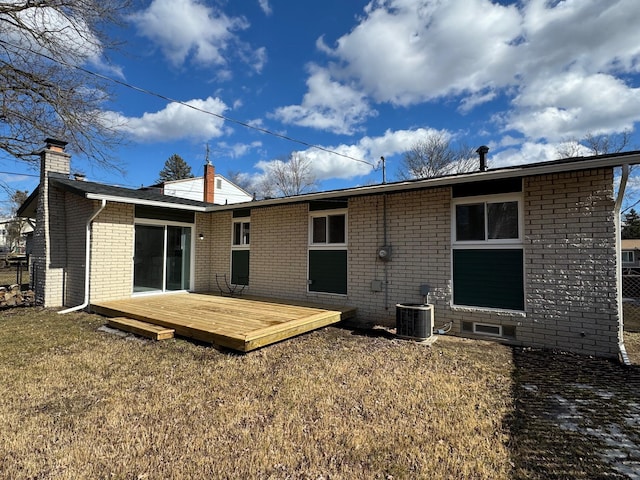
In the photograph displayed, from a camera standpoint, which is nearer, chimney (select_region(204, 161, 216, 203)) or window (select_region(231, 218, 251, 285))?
window (select_region(231, 218, 251, 285))

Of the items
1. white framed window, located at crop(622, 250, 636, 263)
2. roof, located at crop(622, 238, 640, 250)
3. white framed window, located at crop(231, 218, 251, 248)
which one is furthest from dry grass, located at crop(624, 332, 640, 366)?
roof, located at crop(622, 238, 640, 250)

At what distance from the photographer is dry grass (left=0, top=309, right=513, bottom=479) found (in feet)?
7.30

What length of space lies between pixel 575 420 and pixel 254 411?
2853mm

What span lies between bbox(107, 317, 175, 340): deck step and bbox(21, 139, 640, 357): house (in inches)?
78.0

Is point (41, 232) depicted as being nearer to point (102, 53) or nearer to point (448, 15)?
point (102, 53)

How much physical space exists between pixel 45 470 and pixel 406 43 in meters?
11.7

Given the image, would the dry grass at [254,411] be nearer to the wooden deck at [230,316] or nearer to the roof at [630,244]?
the wooden deck at [230,316]

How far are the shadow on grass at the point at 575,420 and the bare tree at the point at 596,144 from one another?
75.3ft

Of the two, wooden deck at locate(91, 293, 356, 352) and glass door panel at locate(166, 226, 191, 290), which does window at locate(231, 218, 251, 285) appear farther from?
glass door panel at locate(166, 226, 191, 290)

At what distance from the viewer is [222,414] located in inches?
116

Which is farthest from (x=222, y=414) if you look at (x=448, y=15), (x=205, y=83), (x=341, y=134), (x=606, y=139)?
(x=606, y=139)

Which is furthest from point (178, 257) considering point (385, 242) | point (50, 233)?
point (385, 242)

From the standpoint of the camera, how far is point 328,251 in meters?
→ 7.41

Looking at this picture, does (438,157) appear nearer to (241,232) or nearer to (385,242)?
(241,232)
